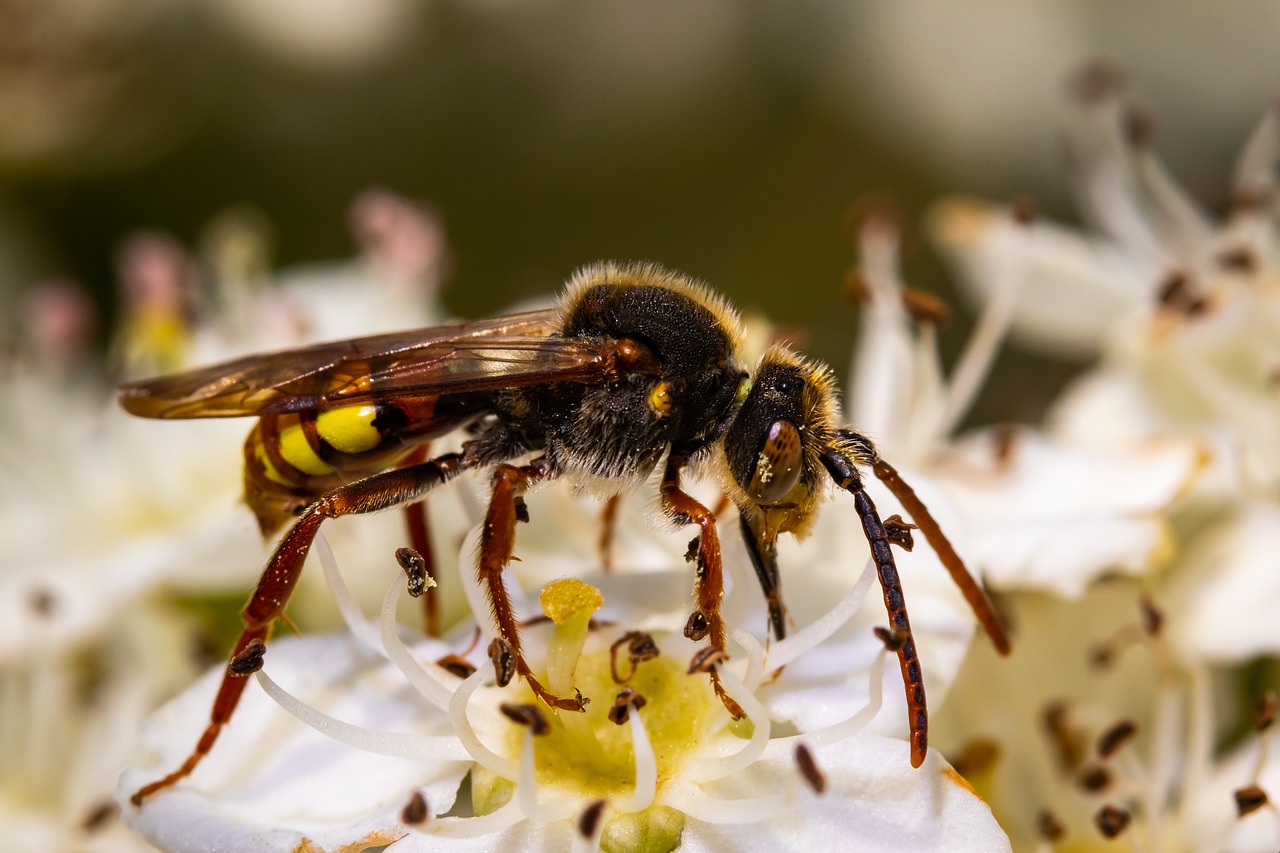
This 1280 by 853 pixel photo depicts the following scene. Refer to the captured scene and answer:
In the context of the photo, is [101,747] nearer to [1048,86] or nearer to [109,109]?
[109,109]

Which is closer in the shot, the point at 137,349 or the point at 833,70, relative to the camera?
the point at 137,349

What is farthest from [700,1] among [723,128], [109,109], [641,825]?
[641,825]

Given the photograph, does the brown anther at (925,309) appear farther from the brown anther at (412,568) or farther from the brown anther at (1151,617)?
the brown anther at (412,568)

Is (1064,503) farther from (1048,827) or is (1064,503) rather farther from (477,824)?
(477,824)

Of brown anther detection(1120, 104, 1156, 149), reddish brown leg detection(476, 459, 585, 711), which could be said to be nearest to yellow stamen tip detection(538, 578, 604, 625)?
reddish brown leg detection(476, 459, 585, 711)

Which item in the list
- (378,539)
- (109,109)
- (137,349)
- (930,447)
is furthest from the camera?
(109,109)

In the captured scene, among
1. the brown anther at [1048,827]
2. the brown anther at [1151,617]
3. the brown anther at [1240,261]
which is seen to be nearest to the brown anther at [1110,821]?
the brown anther at [1048,827]

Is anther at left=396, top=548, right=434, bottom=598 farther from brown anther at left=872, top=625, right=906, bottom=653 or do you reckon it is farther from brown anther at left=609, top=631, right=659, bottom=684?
brown anther at left=872, top=625, right=906, bottom=653
